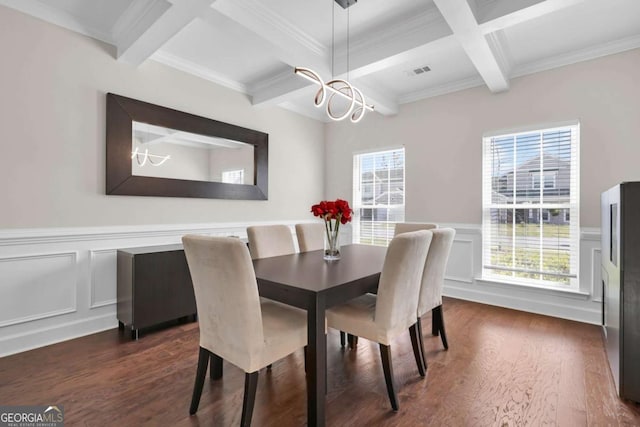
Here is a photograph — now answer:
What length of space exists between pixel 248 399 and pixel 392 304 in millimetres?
889

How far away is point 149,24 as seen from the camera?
2375 mm

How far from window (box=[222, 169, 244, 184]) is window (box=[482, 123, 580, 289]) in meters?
3.01

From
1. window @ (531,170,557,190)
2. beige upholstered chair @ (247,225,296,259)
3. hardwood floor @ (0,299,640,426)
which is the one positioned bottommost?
hardwood floor @ (0,299,640,426)

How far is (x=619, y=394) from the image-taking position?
1.86 metres

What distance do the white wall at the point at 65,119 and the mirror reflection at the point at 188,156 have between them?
274 mm

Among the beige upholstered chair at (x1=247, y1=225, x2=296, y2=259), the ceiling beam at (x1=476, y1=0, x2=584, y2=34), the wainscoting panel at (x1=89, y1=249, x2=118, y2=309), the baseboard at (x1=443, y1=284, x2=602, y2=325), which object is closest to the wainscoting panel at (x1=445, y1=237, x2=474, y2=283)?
the baseboard at (x1=443, y1=284, x2=602, y2=325)

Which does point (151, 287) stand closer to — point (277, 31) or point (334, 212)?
point (334, 212)

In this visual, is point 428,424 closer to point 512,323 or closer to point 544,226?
point 512,323

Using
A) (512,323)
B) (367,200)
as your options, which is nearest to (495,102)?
(367,200)

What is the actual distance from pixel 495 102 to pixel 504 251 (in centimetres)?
176

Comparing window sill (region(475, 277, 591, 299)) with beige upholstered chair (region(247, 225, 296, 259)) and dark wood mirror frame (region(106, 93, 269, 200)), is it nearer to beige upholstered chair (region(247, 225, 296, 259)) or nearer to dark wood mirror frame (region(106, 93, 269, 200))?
beige upholstered chair (region(247, 225, 296, 259))

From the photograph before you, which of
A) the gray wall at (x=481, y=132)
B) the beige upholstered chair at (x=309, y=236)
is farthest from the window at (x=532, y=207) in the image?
the beige upholstered chair at (x=309, y=236)

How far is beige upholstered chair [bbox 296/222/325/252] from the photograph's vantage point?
2.99m

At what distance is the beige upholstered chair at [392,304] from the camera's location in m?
1.73
